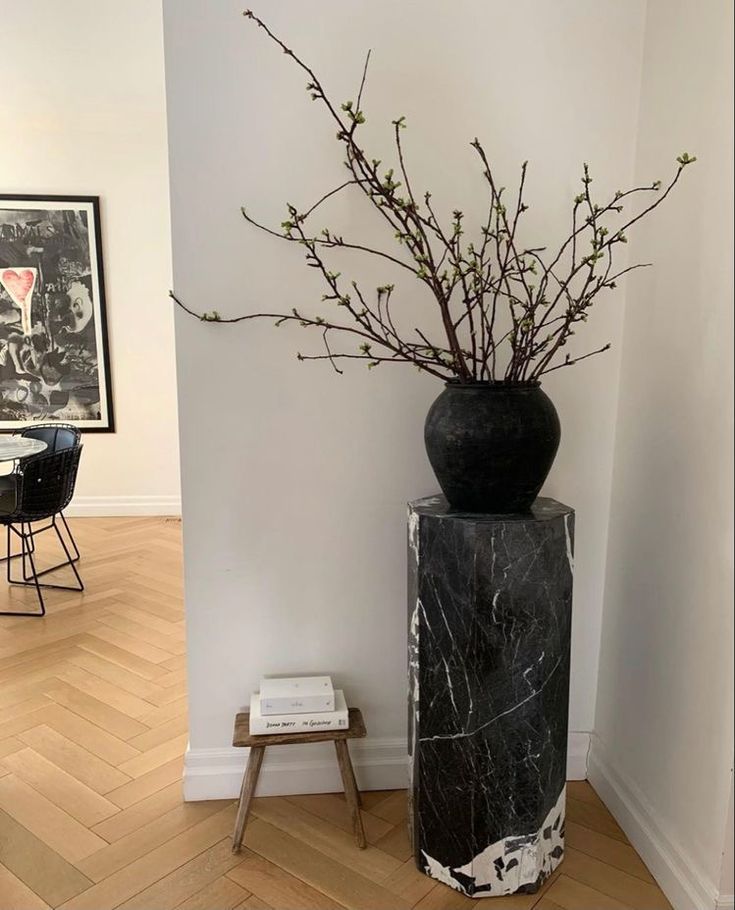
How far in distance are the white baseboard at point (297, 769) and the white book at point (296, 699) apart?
0.91 feet

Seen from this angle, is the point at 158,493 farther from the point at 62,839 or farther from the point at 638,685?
the point at 638,685

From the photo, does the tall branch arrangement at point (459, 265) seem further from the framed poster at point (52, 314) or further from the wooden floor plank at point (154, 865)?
the framed poster at point (52, 314)

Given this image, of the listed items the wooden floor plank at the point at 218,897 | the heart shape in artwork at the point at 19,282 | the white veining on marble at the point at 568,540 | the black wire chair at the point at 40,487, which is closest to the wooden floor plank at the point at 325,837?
the wooden floor plank at the point at 218,897

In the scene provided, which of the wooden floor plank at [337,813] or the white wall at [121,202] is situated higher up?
the white wall at [121,202]

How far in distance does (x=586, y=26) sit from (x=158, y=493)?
173 inches

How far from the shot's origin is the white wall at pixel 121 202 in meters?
4.26

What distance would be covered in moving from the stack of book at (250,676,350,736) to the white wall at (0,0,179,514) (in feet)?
10.9

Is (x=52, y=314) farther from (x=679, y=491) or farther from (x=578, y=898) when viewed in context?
(x=578, y=898)

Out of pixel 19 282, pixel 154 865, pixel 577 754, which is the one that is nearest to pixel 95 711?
pixel 154 865

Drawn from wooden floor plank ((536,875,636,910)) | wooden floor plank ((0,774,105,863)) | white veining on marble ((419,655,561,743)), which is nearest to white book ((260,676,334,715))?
white veining on marble ((419,655,561,743))

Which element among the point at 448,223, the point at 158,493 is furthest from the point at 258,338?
the point at 158,493

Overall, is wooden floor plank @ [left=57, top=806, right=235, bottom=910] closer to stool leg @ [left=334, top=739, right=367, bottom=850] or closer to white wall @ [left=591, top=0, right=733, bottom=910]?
stool leg @ [left=334, top=739, right=367, bottom=850]

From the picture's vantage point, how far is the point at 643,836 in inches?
78.2

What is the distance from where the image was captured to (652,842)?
76.4 inches
